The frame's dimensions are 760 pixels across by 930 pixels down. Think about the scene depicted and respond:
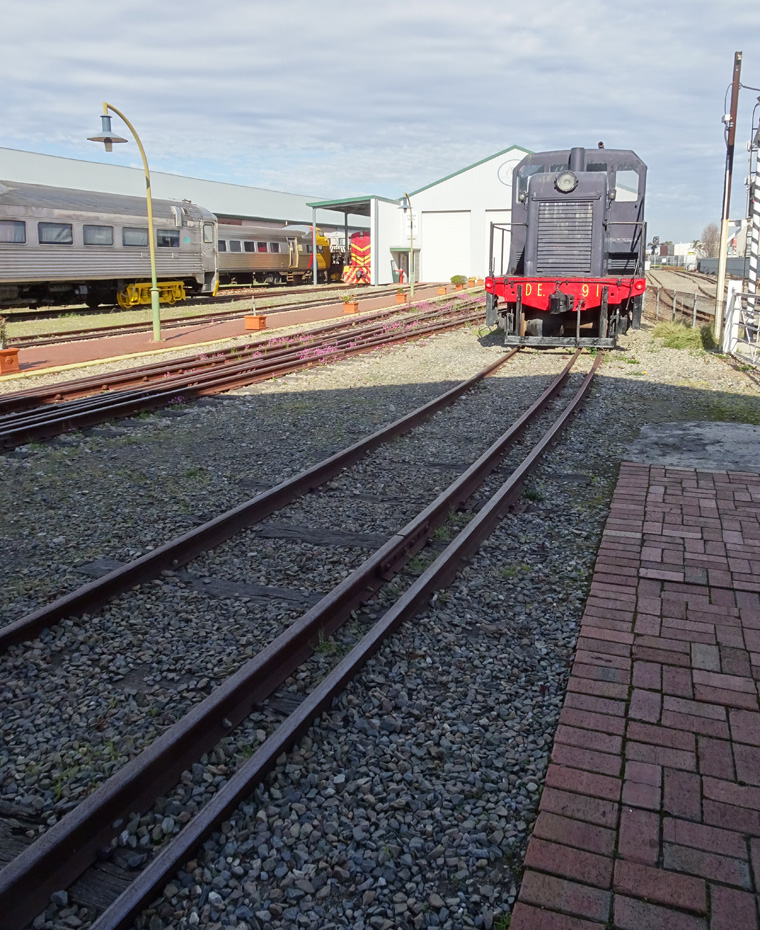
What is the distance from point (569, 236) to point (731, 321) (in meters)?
3.48

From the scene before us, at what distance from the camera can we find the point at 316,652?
3.72 m

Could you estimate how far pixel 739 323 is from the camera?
13750 mm

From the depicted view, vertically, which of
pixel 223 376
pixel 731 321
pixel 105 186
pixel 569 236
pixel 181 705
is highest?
pixel 105 186

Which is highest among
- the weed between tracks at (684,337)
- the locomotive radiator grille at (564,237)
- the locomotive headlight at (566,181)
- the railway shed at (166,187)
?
the railway shed at (166,187)

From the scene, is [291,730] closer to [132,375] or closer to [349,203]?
[132,375]

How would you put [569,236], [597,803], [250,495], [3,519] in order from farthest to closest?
[569,236]
[250,495]
[3,519]
[597,803]

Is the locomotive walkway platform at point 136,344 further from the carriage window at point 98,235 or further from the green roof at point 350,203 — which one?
the green roof at point 350,203

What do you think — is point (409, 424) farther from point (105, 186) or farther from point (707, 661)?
point (105, 186)

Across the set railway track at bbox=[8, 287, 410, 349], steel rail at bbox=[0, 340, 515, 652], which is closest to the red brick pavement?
steel rail at bbox=[0, 340, 515, 652]

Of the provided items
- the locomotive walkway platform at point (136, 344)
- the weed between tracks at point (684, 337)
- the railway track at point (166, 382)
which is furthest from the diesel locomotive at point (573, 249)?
the locomotive walkway platform at point (136, 344)

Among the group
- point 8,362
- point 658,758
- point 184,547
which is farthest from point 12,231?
point 658,758

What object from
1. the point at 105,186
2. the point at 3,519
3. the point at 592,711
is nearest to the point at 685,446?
the point at 592,711

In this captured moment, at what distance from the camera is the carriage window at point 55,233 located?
2052 centimetres

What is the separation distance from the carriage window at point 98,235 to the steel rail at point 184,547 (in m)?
17.5
